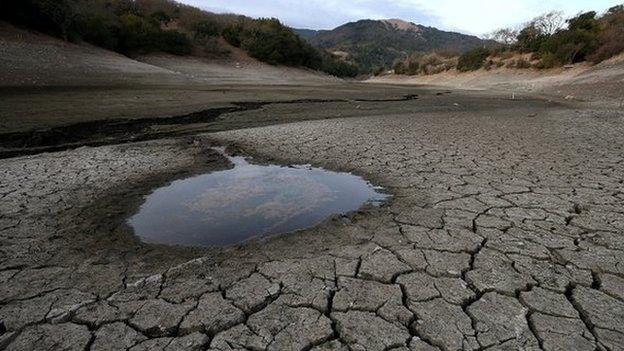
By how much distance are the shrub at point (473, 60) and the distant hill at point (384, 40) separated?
203 feet

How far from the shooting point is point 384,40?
14125 centimetres

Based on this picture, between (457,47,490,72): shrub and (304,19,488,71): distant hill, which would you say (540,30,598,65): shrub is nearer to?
(457,47,490,72): shrub

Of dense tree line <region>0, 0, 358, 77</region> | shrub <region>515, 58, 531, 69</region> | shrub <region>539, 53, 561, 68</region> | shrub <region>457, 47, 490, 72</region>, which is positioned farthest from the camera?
shrub <region>457, 47, 490, 72</region>

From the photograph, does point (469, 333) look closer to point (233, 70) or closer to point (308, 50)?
point (233, 70)

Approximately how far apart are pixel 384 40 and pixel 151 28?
123230 mm

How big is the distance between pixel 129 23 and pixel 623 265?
33.0 meters

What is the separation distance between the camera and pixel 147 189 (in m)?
4.45

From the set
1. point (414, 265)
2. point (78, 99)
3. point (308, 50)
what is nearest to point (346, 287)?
point (414, 265)

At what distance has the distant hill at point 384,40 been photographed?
117m

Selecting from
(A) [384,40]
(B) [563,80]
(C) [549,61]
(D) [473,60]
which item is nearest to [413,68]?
(D) [473,60]

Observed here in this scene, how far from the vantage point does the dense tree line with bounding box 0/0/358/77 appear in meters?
22.1

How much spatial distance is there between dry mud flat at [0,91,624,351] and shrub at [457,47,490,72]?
1386 inches

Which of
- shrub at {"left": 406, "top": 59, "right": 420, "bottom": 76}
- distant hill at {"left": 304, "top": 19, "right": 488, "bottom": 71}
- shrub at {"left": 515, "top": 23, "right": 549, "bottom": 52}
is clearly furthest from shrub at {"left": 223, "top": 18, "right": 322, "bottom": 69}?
distant hill at {"left": 304, "top": 19, "right": 488, "bottom": 71}

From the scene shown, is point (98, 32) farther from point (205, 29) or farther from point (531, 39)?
point (531, 39)
